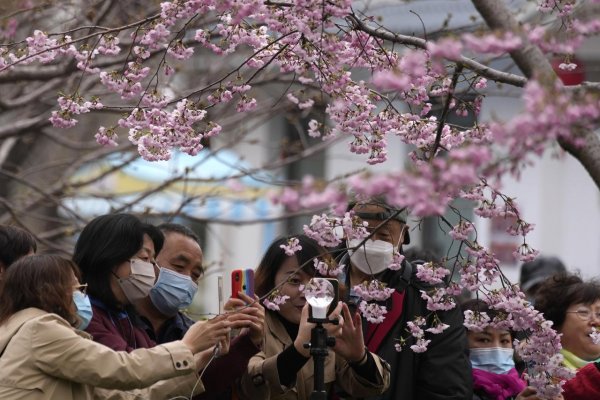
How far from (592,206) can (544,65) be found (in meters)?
16.9

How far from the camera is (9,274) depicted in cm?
499

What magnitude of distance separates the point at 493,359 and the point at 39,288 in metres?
2.37

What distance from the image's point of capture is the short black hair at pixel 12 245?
5.65m

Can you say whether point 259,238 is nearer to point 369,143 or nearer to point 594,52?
point 594,52

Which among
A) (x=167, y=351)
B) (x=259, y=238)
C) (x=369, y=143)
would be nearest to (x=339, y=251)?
(x=369, y=143)

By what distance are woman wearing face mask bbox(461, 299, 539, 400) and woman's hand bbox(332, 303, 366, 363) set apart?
3.00ft

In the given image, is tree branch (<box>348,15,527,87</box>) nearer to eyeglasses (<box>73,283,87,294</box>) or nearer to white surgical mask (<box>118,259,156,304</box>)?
white surgical mask (<box>118,259,156,304</box>)

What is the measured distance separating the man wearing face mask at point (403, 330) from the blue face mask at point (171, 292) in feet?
2.36

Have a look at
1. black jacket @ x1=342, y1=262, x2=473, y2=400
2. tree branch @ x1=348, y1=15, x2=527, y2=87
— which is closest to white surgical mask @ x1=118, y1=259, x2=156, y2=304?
black jacket @ x1=342, y1=262, x2=473, y2=400

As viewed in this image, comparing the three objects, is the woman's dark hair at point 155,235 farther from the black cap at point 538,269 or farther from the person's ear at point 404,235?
the black cap at point 538,269

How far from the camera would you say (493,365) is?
620cm

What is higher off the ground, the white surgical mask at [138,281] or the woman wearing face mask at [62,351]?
the woman wearing face mask at [62,351]

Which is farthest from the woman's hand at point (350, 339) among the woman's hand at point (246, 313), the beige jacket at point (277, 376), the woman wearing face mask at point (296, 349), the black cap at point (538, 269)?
the black cap at point (538, 269)

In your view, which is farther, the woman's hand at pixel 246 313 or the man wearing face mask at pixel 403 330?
the man wearing face mask at pixel 403 330
